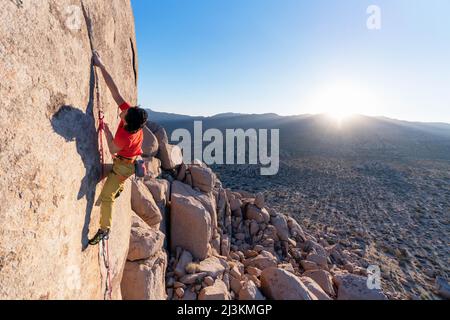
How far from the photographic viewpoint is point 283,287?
5.95 metres

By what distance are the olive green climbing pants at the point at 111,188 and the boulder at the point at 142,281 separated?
2.06 metres

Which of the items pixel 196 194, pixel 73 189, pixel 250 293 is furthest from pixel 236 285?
pixel 73 189

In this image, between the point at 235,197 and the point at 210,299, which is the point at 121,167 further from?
the point at 235,197

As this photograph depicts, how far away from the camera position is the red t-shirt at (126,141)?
3352mm

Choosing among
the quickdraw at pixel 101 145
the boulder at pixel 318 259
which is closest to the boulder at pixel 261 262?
the boulder at pixel 318 259

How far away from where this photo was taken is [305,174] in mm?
30047

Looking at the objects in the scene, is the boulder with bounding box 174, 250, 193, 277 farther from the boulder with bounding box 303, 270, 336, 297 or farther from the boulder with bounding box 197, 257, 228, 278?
the boulder with bounding box 303, 270, 336, 297

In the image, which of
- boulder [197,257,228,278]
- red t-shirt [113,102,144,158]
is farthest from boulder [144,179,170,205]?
red t-shirt [113,102,144,158]

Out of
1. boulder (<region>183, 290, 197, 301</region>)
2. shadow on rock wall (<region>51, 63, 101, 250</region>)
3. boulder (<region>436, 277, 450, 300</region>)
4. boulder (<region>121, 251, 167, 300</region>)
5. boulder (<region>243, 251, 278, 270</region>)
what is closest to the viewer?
shadow on rock wall (<region>51, 63, 101, 250</region>)

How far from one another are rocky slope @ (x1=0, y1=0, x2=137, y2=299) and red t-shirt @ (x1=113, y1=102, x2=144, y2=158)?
334 millimetres

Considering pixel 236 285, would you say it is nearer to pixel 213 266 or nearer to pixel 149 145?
pixel 213 266

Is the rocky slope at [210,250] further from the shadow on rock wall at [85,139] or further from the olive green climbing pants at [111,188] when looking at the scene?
the shadow on rock wall at [85,139]

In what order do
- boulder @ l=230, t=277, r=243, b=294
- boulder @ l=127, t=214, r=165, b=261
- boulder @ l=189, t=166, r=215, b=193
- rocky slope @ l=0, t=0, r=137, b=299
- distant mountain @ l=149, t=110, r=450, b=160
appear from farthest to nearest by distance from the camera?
distant mountain @ l=149, t=110, r=450, b=160
boulder @ l=189, t=166, r=215, b=193
boulder @ l=230, t=277, r=243, b=294
boulder @ l=127, t=214, r=165, b=261
rocky slope @ l=0, t=0, r=137, b=299

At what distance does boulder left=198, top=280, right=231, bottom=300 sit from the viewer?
5305 mm
